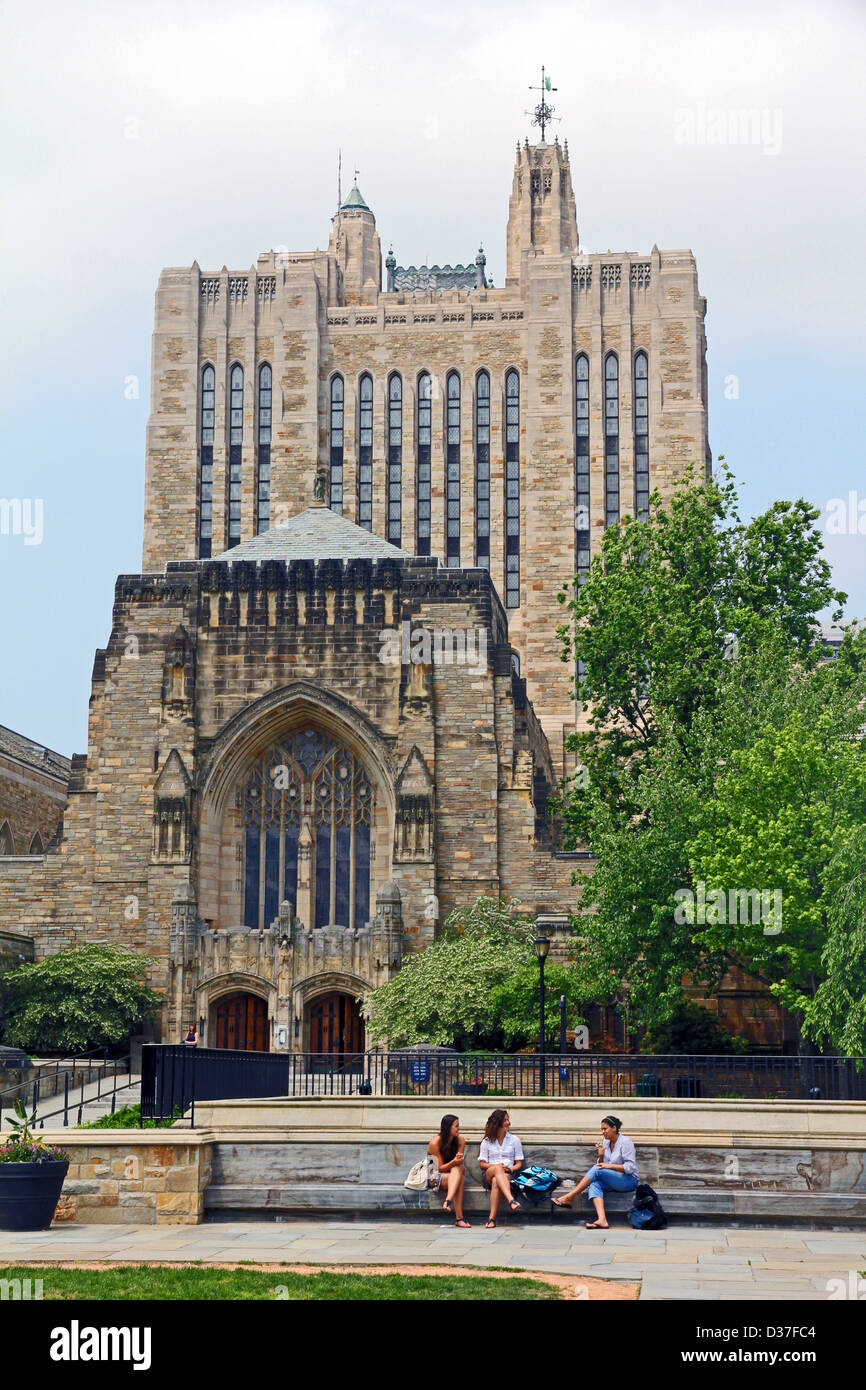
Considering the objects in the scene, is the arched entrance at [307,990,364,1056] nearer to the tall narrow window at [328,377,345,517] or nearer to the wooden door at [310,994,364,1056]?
the wooden door at [310,994,364,1056]

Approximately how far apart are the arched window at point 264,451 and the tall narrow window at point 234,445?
908 millimetres

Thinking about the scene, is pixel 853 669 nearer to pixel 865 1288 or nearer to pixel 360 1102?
pixel 360 1102

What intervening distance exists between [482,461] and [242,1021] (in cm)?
4056

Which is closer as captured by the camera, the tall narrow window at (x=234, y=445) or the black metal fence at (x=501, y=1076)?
the black metal fence at (x=501, y=1076)

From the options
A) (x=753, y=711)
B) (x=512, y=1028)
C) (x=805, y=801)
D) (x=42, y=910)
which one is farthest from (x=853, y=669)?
(x=42, y=910)

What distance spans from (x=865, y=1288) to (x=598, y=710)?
27.4 m

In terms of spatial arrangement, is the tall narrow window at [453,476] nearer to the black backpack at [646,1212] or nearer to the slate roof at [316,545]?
the slate roof at [316,545]

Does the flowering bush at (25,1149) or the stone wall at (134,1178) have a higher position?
the flowering bush at (25,1149)

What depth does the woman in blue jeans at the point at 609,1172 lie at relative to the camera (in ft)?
50.8

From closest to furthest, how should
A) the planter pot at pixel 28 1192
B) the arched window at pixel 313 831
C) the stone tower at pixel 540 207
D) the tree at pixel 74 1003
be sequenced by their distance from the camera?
the planter pot at pixel 28 1192 → the tree at pixel 74 1003 → the arched window at pixel 313 831 → the stone tower at pixel 540 207

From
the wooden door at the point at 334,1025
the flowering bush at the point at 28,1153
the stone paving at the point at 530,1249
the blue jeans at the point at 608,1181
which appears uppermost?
the wooden door at the point at 334,1025

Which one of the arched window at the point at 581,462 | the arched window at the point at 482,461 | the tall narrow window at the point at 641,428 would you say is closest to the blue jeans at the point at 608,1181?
the arched window at the point at 581,462

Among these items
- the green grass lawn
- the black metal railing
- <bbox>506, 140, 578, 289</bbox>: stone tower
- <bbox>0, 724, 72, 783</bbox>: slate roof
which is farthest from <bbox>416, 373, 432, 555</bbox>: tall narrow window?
the green grass lawn

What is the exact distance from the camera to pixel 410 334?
7456 centimetres
